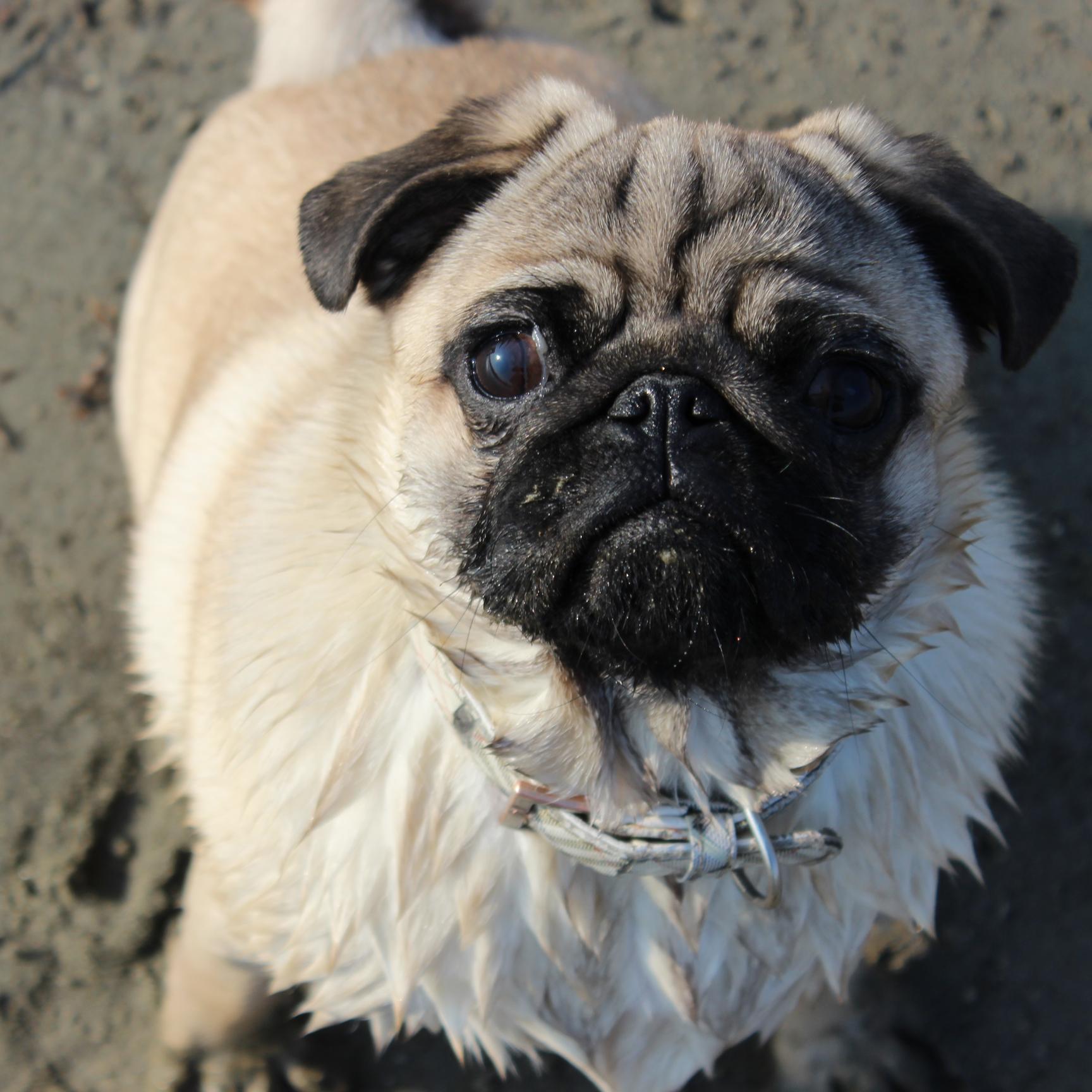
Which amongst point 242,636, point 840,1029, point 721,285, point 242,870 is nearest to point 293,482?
point 242,636

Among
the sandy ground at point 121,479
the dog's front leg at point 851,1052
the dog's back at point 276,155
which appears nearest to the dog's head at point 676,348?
the dog's back at point 276,155

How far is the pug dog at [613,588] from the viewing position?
192 centimetres

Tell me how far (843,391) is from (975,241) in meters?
0.46

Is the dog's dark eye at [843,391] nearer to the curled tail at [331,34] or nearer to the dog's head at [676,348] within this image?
the dog's head at [676,348]

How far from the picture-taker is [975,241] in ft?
7.04

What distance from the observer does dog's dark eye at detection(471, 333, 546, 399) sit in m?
2.01

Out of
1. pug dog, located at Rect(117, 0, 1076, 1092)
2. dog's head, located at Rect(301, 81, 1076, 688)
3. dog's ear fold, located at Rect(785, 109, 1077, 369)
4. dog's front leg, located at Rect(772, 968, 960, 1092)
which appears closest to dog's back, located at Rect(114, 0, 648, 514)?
pug dog, located at Rect(117, 0, 1076, 1092)

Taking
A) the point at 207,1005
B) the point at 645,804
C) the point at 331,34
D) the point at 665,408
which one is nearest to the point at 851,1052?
the point at 645,804

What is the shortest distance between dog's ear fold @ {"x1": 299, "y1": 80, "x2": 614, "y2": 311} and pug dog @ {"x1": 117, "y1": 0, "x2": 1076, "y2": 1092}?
0.04 ft

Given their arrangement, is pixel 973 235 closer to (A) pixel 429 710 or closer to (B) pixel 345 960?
(A) pixel 429 710

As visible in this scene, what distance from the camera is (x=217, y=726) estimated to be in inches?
98.1

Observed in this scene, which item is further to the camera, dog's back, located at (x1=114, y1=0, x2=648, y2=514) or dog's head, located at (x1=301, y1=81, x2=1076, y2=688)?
dog's back, located at (x1=114, y1=0, x2=648, y2=514)

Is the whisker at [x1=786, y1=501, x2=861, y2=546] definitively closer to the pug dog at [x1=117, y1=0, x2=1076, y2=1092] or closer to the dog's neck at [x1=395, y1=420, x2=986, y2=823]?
the pug dog at [x1=117, y1=0, x2=1076, y2=1092]

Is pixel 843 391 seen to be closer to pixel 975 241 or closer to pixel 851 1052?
pixel 975 241
